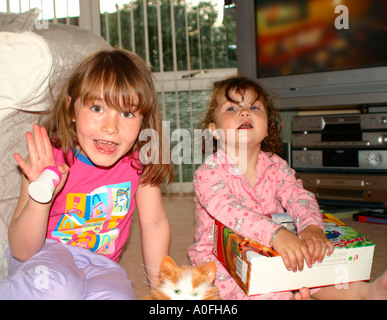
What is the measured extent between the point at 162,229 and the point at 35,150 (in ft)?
1.32

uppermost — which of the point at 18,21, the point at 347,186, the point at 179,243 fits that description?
the point at 18,21

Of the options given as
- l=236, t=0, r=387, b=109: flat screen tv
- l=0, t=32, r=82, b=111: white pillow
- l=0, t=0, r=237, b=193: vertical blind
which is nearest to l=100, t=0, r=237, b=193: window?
A: l=0, t=0, r=237, b=193: vertical blind

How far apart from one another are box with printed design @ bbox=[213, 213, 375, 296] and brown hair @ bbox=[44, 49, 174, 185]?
380 millimetres

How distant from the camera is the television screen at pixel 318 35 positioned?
5.90 feet

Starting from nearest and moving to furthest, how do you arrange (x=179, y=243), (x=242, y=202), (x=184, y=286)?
(x=184, y=286)
(x=242, y=202)
(x=179, y=243)

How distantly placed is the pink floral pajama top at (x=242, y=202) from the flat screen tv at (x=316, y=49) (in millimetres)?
872

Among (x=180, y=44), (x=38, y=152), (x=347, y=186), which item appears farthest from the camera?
(x=180, y=44)

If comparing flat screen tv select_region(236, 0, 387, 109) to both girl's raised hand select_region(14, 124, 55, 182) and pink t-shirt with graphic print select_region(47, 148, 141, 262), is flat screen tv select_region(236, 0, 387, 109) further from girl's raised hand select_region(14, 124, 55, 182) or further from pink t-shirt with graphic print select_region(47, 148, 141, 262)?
girl's raised hand select_region(14, 124, 55, 182)

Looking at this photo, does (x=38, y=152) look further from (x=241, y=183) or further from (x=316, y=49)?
(x=316, y=49)

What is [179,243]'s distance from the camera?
1540mm

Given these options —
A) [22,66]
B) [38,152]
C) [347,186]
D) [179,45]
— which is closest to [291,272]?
[38,152]

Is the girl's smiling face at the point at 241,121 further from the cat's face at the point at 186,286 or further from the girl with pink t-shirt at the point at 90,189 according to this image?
the cat's face at the point at 186,286

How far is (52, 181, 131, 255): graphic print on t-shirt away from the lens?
3.04 ft

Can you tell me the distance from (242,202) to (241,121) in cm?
23
